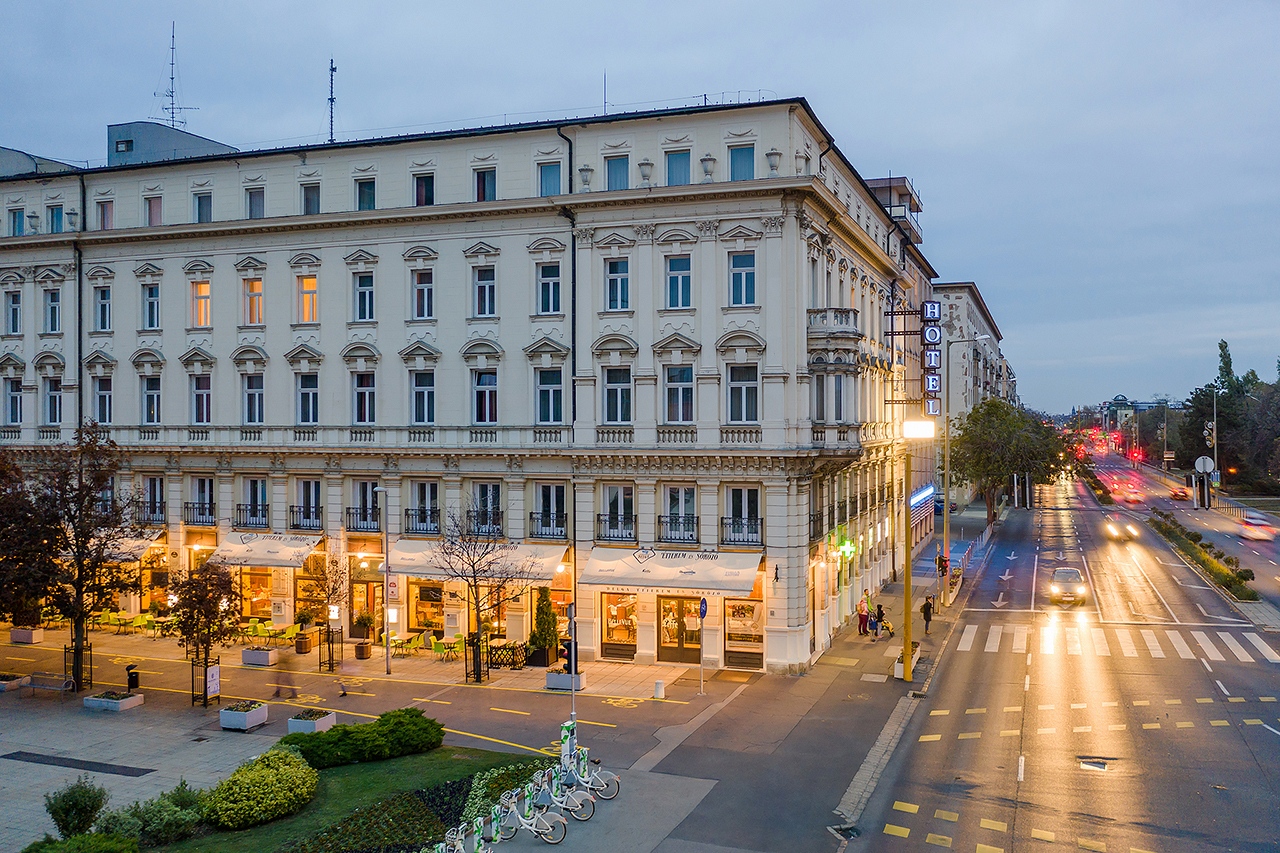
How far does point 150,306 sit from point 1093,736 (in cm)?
4158

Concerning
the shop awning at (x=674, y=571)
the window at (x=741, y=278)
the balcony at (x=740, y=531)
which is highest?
the window at (x=741, y=278)

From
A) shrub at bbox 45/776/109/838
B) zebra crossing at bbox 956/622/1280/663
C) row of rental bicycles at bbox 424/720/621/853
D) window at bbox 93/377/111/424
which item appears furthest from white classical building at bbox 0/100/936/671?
shrub at bbox 45/776/109/838

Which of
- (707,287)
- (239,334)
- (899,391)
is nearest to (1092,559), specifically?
(899,391)

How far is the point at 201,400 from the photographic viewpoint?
43.3 metres

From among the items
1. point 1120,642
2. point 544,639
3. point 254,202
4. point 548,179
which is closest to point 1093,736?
point 1120,642

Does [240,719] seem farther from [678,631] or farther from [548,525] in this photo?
[678,631]

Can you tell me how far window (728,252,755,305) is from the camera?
35531 millimetres

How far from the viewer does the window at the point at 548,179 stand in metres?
37.9

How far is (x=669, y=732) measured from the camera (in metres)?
27.3

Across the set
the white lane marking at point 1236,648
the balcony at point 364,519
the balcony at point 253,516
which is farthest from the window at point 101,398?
the white lane marking at point 1236,648

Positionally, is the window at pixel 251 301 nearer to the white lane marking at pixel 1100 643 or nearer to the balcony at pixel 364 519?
the balcony at pixel 364 519

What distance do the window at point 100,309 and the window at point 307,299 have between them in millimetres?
10554

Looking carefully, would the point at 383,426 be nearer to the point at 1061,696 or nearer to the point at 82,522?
the point at 82,522

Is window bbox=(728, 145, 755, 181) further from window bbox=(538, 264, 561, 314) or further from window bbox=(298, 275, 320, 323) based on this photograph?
window bbox=(298, 275, 320, 323)
